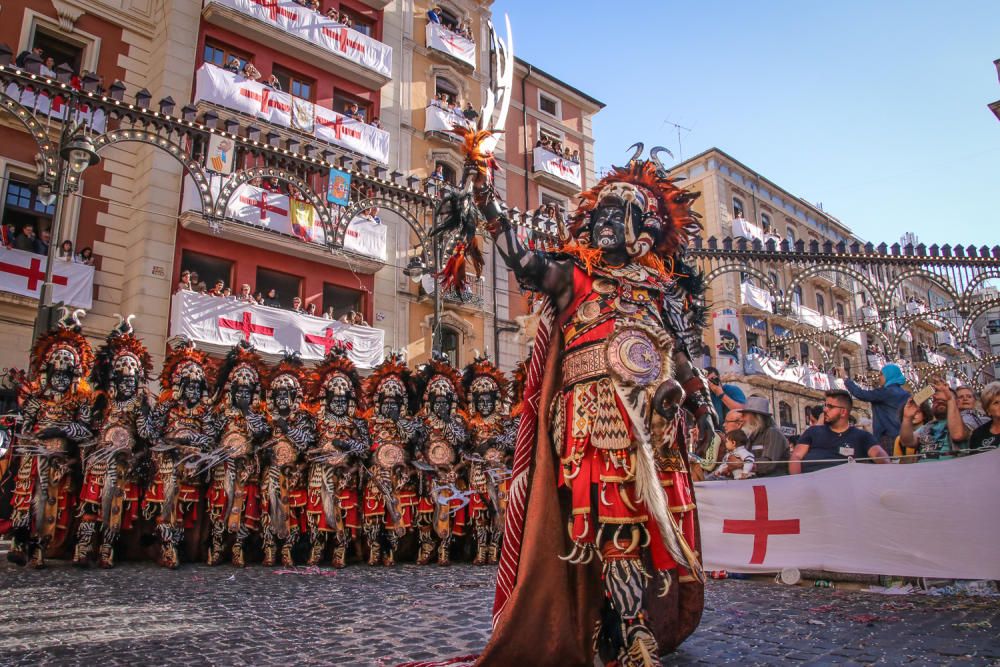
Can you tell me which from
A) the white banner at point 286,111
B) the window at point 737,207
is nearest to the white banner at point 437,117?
the white banner at point 286,111

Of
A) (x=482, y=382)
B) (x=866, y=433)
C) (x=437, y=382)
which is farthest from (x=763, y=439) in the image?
(x=437, y=382)

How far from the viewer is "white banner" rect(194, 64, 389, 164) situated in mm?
18281

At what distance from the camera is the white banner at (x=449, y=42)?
24953 millimetres

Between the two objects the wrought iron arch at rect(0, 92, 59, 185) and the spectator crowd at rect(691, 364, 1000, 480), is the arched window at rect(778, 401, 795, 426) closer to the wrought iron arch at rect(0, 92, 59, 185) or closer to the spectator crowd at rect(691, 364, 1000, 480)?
the spectator crowd at rect(691, 364, 1000, 480)

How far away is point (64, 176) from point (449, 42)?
58.6 feet

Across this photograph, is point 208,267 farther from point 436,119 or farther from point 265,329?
point 436,119

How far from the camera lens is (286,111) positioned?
64.4 feet

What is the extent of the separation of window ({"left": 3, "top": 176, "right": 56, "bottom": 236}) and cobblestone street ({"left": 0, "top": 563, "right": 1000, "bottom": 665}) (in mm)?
12417

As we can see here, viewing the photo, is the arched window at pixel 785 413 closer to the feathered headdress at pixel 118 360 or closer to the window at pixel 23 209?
the window at pixel 23 209

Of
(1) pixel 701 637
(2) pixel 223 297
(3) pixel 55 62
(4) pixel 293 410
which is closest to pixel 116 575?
(4) pixel 293 410

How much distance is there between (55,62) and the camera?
1738 cm

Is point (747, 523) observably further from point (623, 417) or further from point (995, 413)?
point (623, 417)

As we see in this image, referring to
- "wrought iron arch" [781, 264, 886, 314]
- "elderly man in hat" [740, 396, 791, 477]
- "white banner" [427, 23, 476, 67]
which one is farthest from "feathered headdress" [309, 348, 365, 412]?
"white banner" [427, 23, 476, 67]

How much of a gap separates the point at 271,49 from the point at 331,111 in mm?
2720
